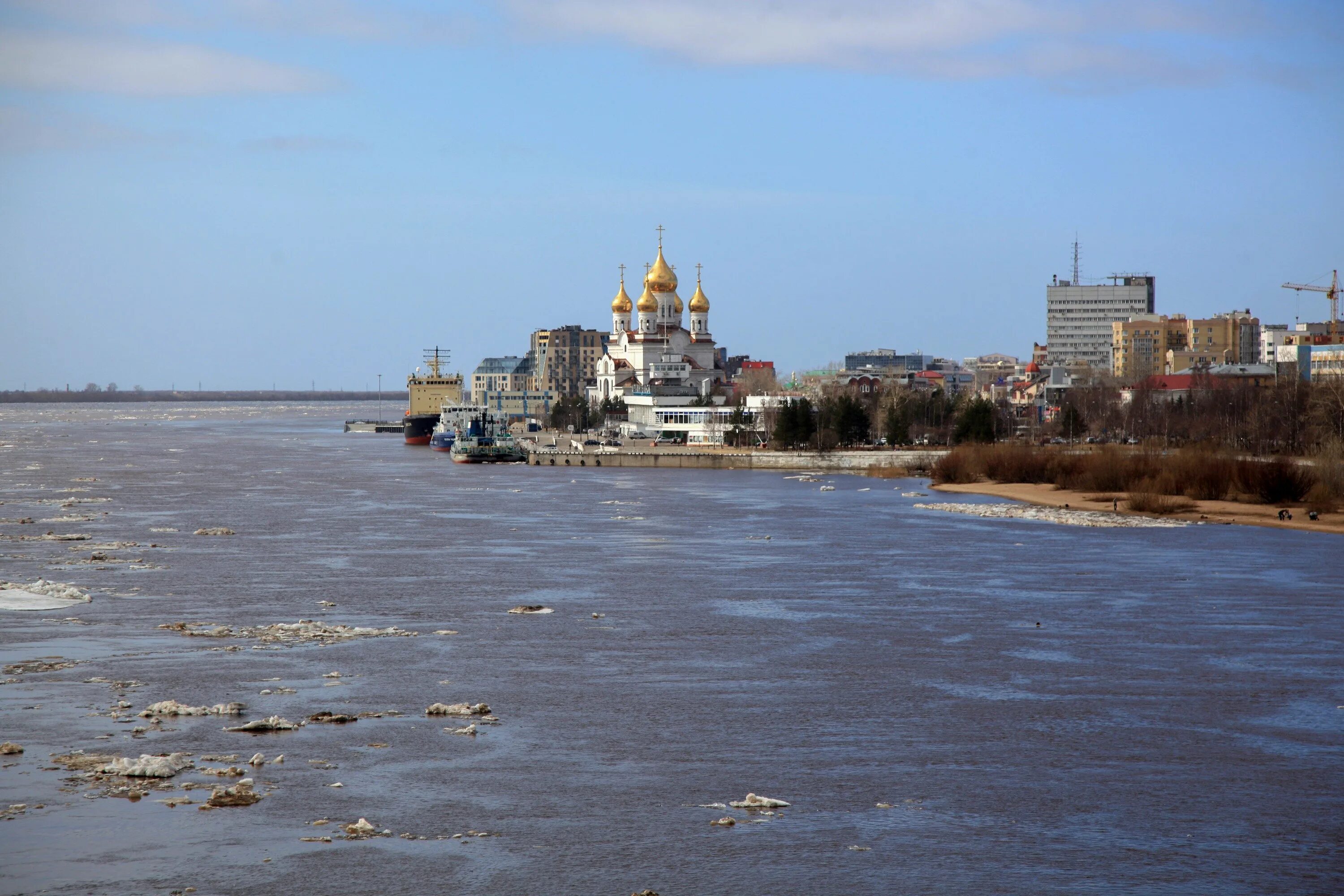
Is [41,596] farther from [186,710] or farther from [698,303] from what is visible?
[698,303]

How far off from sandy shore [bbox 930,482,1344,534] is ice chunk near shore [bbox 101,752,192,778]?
32.1 m

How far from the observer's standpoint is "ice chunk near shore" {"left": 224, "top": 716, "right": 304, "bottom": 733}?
16.0m

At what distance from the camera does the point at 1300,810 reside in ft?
45.2

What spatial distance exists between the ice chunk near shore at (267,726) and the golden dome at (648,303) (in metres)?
89.5

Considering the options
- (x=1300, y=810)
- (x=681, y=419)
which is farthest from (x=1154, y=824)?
(x=681, y=419)

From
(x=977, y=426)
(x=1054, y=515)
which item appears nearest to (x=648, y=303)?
(x=977, y=426)

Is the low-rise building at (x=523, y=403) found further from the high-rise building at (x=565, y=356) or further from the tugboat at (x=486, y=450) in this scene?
the tugboat at (x=486, y=450)

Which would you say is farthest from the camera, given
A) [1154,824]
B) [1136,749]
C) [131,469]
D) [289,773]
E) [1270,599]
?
[131,469]

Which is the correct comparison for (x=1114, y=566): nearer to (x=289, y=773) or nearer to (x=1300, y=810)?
(x=1300, y=810)

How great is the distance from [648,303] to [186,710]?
293ft

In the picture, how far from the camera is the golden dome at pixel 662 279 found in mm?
105438

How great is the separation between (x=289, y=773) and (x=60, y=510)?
30.2m

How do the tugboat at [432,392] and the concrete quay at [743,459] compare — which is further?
the tugboat at [432,392]

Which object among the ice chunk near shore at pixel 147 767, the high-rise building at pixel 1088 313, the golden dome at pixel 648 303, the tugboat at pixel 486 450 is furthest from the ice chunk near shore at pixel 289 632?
the high-rise building at pixel 1088 313
